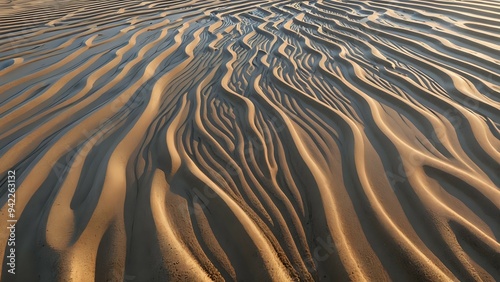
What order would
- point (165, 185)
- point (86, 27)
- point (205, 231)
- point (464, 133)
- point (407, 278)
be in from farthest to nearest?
1. point (86, 27)
2. point (464, 133)
3. point (165, 185)
4. point (205, 231)
5. point (407, 278)

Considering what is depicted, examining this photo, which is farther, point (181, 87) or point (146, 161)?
point (181, 87)

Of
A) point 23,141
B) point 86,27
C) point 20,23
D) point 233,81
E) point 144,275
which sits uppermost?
point 20,23

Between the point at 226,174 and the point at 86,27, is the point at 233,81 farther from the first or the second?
the point at 86,27

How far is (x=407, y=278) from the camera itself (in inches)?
50.8

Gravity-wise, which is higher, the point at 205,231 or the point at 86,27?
the point at 86,27

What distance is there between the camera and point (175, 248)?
1.39m

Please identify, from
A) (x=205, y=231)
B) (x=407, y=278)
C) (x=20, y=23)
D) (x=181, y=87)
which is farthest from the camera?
(x=20, y=23)

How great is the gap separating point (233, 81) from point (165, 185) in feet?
4.76

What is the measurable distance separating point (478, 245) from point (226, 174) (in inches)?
48.8

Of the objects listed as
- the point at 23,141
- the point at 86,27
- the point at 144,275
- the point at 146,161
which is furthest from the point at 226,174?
the point at 86,27

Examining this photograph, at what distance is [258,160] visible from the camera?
6.24 feet

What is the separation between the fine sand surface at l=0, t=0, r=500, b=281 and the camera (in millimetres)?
1371

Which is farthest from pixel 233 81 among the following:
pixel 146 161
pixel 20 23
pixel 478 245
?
pixel 20 23

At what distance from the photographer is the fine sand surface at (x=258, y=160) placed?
4.50 feet
